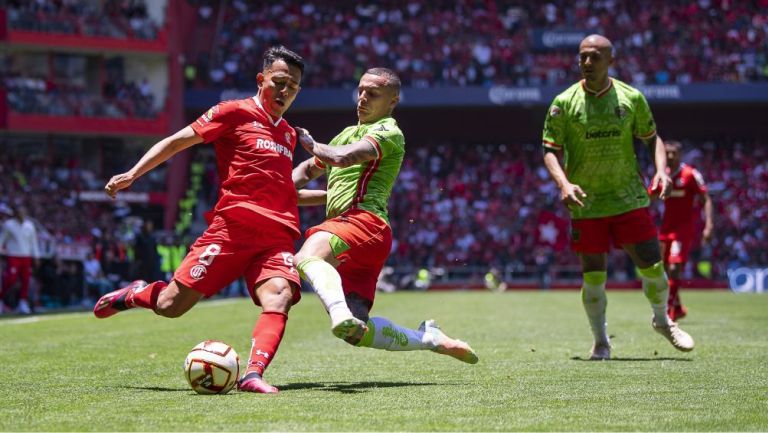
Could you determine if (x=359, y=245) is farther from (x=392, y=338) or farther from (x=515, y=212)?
(x=515, y=212)

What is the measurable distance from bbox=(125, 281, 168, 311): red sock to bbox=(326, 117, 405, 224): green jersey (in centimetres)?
126

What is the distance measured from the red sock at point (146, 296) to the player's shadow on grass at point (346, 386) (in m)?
1.08

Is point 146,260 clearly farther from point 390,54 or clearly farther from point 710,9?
point 710,9

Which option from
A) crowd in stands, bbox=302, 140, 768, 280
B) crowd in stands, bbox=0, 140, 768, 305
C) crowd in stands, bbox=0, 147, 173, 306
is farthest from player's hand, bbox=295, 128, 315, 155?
crowd in stands, bbox=302, 140, 768, 280

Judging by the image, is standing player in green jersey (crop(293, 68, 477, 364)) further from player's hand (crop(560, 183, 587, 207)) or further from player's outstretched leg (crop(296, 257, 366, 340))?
A: player's hand (crop(560, 183, 587, 207))

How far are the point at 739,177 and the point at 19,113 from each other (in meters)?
25.1

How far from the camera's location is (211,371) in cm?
701

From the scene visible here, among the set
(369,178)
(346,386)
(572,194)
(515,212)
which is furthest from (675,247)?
(515,212)

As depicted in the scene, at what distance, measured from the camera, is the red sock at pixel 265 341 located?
723 centimetres

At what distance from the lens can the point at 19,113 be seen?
39844 mm

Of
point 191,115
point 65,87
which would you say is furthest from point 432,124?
point 65,87

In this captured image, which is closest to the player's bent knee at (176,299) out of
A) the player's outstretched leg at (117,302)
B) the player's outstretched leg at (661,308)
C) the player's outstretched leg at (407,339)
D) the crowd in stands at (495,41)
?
the player's outstretched leg at (117,302)

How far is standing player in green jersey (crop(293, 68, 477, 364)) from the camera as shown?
24.5 ft

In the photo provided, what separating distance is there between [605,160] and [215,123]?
351cm
